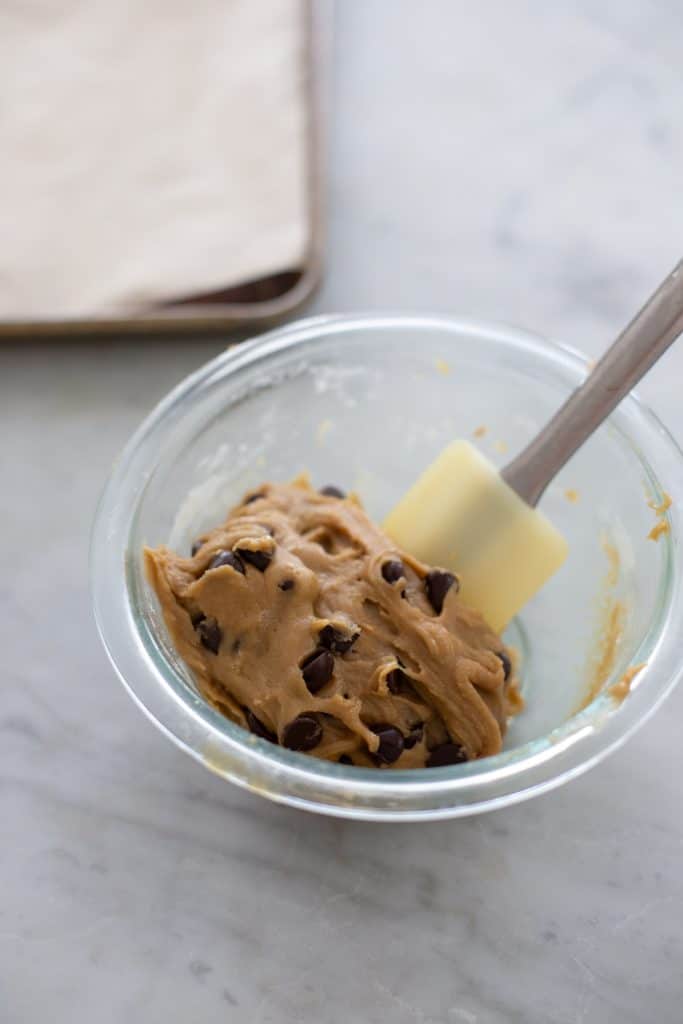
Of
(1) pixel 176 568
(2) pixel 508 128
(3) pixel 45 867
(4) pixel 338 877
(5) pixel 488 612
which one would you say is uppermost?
(2) pixel 508 128

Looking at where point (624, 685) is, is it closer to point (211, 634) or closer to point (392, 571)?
point (392, 571)

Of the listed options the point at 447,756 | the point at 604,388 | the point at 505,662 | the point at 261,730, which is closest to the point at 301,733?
the point at 261,730

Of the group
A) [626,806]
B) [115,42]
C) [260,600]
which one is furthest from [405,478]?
[115,42]

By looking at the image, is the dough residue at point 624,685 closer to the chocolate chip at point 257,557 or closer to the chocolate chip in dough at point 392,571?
the chocolate chip in dough at point 392,571

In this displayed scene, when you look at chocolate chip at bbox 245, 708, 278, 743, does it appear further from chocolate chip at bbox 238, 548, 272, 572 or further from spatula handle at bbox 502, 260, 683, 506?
spatula handle at bbox 502, 260, 683, 506

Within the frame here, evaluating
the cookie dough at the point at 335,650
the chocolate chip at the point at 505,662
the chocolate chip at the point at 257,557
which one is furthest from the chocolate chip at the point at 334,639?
the chocolate chip at the point at 505,662

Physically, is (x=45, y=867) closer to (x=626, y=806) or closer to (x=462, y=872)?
(x=462, y=872)
